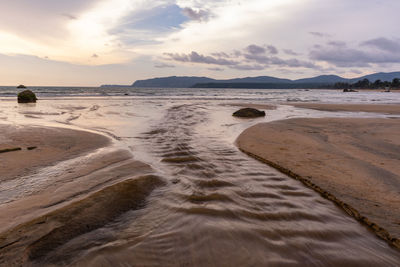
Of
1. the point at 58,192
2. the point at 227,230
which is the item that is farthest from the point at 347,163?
the point at 58,192

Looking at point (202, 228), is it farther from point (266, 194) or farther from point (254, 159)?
point (254, 159)

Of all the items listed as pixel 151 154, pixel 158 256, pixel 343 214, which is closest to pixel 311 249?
pixel 343 214

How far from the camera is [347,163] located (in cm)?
488

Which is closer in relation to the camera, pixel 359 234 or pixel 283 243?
pixel 283 243

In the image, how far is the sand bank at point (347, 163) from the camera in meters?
3.06

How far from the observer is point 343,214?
289 centimetres

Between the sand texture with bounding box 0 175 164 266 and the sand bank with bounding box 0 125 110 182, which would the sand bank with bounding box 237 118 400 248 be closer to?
the sand texture with bounding box 0 175 164 266

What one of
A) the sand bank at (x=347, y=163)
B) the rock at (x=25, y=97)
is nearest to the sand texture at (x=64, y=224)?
the sand bank at (x=347, y=163)

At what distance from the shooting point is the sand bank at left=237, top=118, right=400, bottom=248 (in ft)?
10.0

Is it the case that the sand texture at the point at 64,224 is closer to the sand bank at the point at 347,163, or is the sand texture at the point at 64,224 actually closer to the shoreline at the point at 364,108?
the sand bank at the point at 347,163

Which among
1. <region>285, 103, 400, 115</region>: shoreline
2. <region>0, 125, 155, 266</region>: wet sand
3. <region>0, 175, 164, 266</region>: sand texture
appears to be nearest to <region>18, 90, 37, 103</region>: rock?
<region>0, 125, 155, 266</region>: wet sand

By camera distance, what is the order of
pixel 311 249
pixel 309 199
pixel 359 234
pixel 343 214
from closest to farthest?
pixel 311 249
pixel 359 234
pixel 343 214
pixel 309 199

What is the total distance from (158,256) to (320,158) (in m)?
4.68

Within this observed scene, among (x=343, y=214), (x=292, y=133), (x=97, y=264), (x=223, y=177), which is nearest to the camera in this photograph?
(x=97, y=264)
